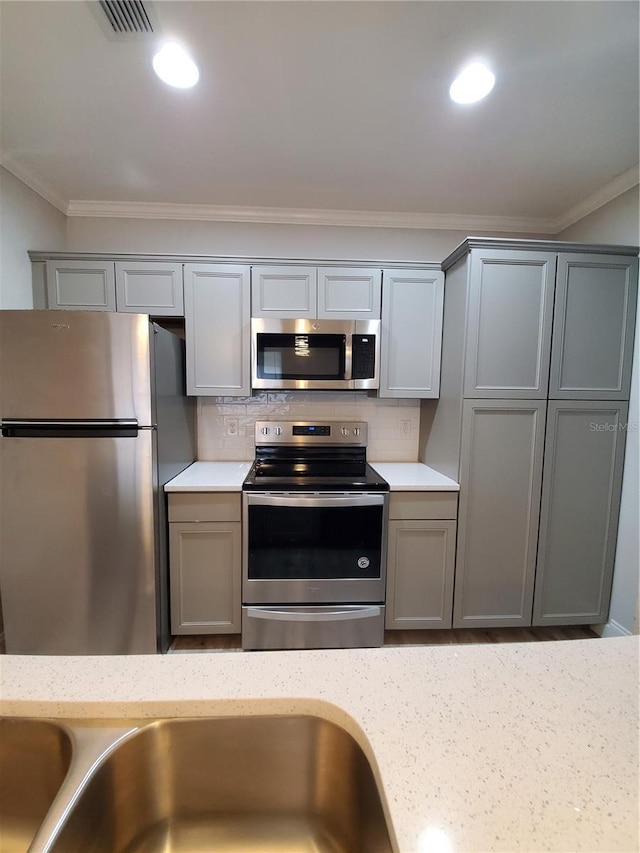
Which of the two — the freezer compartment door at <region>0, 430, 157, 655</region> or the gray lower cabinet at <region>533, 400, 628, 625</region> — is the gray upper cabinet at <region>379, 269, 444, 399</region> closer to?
the gray lower cabinet at <region>533, 400, 628, 625</region>

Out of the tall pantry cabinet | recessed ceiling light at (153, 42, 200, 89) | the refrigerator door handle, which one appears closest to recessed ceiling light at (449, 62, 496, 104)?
the tall pantry cabinet

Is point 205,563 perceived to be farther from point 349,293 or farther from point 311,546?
point 349,293

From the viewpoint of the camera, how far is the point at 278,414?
2.49 metres

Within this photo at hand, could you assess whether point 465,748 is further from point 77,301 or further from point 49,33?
point 77,301

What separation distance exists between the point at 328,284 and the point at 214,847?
2257 millimetres

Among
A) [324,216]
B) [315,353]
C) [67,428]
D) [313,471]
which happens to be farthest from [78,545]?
[324,216]

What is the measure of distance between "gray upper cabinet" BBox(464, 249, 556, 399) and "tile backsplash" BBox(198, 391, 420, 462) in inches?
27.3

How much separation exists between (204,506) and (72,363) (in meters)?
0.94

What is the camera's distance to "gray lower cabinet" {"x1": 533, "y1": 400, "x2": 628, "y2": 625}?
1969 millimetres

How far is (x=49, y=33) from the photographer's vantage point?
1251mm

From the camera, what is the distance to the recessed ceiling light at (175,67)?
1.29 m

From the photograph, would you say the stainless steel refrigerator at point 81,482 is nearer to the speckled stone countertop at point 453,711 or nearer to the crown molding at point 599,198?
the speckled stone countertop at point 453,711

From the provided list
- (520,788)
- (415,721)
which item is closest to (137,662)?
(415,721)

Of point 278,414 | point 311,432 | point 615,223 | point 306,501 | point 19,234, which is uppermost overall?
point 615,223
